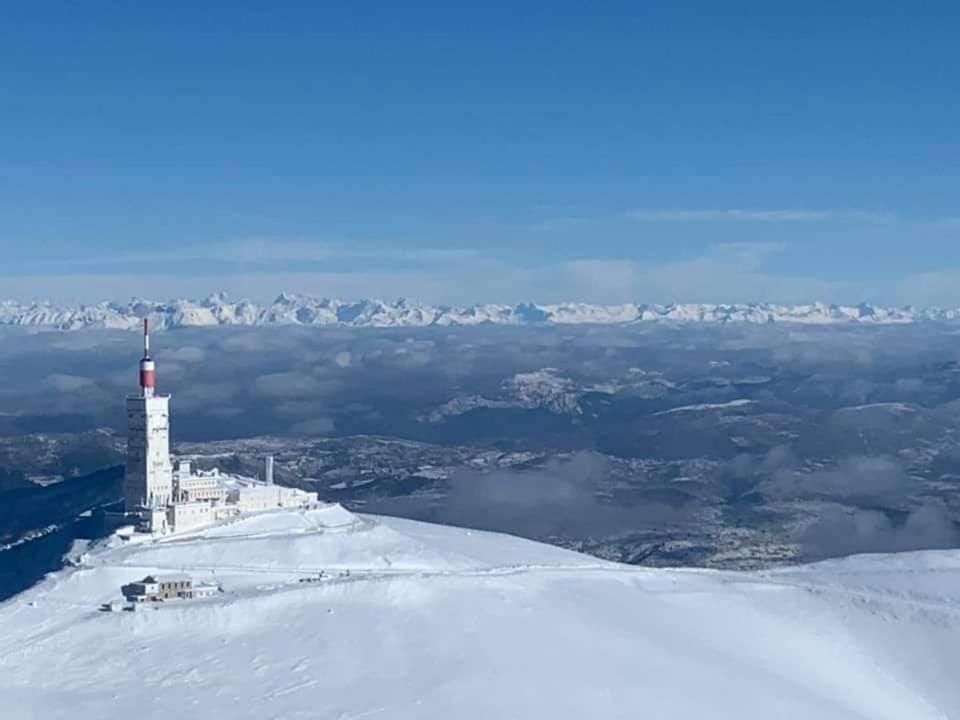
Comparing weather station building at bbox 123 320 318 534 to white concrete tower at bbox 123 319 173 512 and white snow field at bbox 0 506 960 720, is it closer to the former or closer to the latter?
white concrete tower at bbox 123 319 173 512

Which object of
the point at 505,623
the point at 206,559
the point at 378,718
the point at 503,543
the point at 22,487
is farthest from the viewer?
the point at 22,487

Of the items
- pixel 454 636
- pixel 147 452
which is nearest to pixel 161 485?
pixel 147 452

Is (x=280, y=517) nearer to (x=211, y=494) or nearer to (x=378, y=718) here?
(x=211, y=494)

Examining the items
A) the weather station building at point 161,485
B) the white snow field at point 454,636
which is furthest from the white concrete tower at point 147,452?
the white snow field at point 454,636

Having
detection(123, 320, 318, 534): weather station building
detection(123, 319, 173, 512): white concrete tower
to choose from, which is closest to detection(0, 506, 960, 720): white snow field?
detection(123, 320, 318, 534): weather station building

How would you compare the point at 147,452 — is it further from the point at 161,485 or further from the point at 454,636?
the point at 454,636

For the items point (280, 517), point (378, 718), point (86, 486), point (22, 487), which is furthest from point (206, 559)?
point (22, 487)
